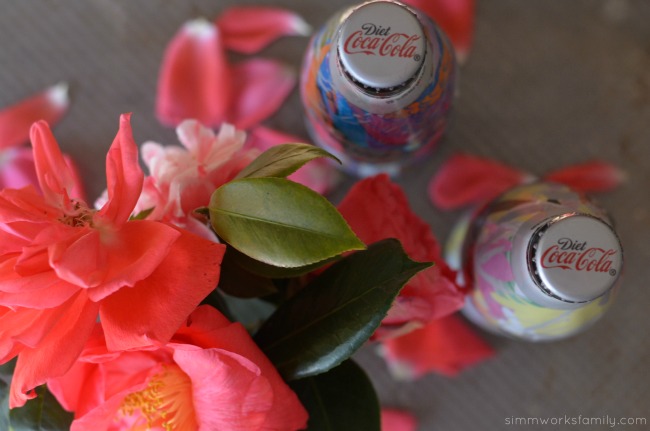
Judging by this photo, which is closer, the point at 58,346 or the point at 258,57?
the point at 58,346

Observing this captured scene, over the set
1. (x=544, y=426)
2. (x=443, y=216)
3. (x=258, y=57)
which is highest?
(x=258, y=57)

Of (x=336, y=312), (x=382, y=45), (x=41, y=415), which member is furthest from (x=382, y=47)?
(x=41, y=415)

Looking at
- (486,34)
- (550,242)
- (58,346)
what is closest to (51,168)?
(58,346)

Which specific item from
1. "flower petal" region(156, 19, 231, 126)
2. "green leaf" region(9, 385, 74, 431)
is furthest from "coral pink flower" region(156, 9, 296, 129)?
"green leaf" region(9, 385, 74, 431)

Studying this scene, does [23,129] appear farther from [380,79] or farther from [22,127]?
[380,79]

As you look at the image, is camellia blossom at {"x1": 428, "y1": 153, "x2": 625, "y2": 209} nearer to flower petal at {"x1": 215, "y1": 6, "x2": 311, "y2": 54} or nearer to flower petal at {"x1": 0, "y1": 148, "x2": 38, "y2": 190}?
flower petal at {"x1": 215, "y1": 6, "x2": 311, "y2": 54}

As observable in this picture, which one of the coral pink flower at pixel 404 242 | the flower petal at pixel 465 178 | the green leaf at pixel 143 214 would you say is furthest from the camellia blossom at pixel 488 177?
the green leaf at pixel 143 214

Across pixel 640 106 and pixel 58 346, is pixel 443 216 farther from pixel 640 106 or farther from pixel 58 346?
pixel 58 346

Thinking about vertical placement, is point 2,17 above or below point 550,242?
above
